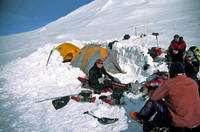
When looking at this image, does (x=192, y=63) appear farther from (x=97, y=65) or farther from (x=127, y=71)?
(x=97, y=65)

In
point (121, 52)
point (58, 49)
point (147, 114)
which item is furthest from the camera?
point (58, 49)

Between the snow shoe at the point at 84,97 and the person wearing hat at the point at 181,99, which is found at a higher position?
the person wearing hat at the point at 181,99

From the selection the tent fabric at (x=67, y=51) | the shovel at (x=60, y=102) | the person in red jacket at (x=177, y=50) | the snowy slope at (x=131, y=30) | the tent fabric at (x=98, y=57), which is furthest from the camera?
the snowy slope at (x=131, y=30)

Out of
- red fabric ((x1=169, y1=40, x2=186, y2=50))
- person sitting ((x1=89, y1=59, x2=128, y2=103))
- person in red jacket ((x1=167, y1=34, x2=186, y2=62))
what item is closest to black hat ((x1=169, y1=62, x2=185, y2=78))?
person sitting ((x1=89, y1=59, x2=128, y2=103))

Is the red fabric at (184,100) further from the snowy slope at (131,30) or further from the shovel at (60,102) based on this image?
the snowy slope at (131,30)

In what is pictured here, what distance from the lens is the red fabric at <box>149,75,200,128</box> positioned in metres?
2.14

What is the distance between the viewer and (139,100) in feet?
14.8

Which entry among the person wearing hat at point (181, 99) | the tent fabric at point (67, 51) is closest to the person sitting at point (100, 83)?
the person wearing hat at point (181, 99)

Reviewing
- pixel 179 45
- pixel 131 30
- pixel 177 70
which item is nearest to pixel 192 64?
pixel 179 45

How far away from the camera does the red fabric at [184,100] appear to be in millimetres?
2143

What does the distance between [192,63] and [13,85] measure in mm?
8336

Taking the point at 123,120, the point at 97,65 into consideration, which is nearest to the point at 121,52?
the point at 97,65

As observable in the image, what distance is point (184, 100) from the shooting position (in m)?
2.15

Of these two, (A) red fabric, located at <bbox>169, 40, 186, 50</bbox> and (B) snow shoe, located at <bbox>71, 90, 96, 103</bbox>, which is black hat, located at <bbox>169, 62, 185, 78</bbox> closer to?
(B) snow shoe, located at <bbox>71, 90, 96, 103</bbox>
